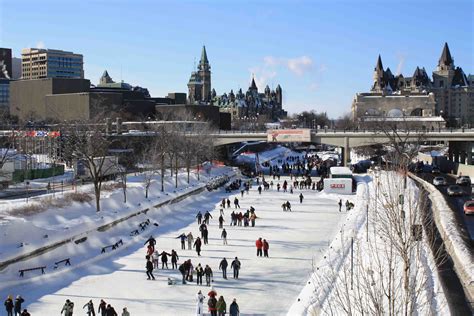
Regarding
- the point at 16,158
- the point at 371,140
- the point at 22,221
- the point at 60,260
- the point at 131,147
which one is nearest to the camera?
the point at 60,260

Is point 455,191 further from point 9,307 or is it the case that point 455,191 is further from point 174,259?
point 9,307

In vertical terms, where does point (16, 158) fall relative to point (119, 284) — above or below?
above

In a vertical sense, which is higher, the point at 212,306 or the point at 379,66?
the point at 379,66

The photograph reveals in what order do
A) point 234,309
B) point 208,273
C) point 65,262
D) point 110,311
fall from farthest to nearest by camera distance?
point 65,262 → point 208,273 → point 234,309 → point 110,311

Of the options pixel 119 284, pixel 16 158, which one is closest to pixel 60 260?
pixel 119 284

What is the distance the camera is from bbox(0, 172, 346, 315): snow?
18.4 m

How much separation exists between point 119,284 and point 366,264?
876cm

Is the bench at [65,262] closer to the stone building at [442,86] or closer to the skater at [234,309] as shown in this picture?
the skater at [234,309]

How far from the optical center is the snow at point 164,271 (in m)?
18.4

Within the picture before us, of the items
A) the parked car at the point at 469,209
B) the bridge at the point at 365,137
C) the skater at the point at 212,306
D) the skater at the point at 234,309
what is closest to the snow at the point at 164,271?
the skater at the point at 212,306

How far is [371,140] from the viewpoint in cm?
6519

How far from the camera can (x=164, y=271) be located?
73.0 ft

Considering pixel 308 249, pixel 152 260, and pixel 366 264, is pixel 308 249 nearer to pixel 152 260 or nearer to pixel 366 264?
pixel 366 264

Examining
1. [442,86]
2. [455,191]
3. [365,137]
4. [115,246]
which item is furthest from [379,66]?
[115,246]
